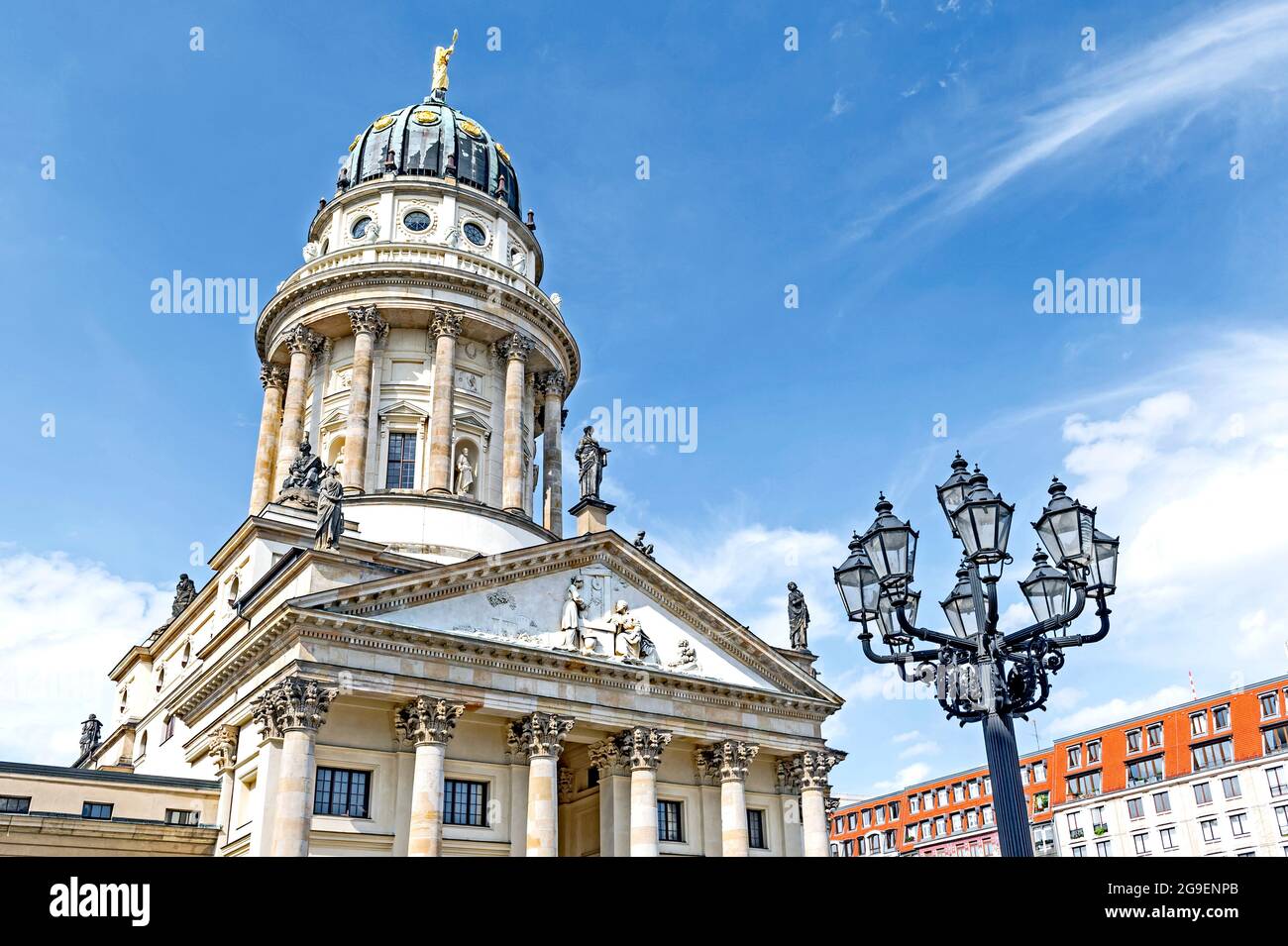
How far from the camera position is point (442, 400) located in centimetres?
4612

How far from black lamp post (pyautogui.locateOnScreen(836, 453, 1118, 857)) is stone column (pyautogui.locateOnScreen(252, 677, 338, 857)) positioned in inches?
785

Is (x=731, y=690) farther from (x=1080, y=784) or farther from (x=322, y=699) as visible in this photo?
(x=1080, y=784)

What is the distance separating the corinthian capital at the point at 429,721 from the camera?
3123 cm

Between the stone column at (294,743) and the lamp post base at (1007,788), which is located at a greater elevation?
the stone column at (294,743)

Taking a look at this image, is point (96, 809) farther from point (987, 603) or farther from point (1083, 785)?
point (1083, 785)

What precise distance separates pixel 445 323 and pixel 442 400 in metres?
3.77

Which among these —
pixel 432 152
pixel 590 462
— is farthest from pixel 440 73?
pixel 590 462

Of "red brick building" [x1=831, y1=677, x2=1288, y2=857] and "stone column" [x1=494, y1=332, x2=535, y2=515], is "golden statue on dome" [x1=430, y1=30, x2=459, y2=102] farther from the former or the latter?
"red brick building" [x1=831, y1=677, x2=1288, y2=857]

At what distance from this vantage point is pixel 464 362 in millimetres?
49250

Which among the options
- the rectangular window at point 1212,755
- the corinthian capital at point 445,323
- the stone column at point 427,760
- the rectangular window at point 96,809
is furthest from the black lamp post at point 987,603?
the rectangular window at point 1212,755

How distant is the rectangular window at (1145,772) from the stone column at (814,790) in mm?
36875

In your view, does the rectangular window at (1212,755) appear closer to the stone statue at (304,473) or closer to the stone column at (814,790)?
the stone column at (814,790)
